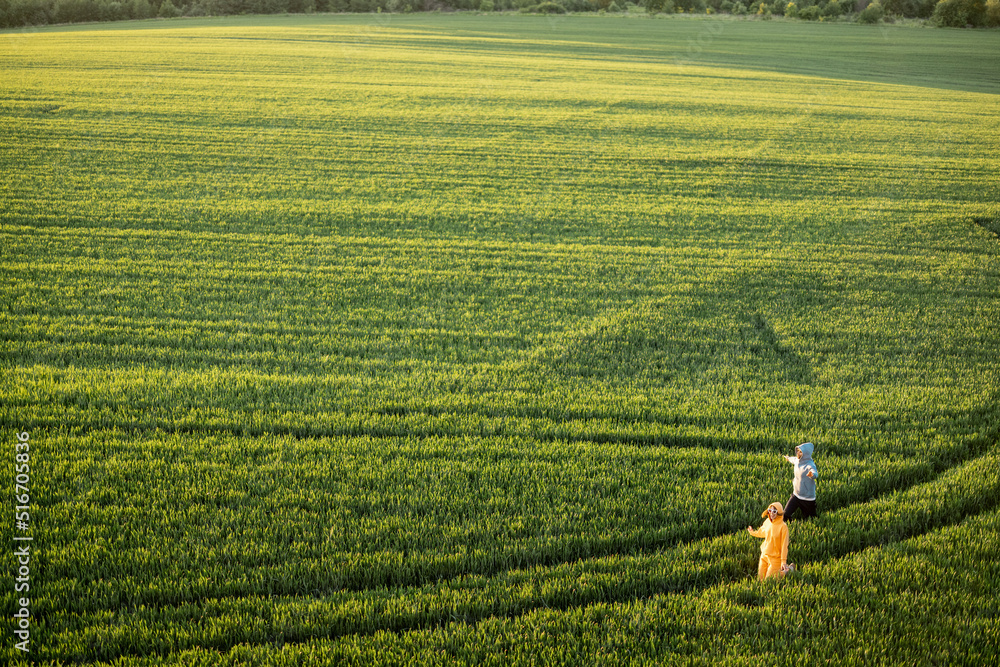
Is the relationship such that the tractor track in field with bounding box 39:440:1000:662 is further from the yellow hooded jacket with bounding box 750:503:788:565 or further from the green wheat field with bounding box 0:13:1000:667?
the yellow hooded jacket with bounding box 750:503:788:565

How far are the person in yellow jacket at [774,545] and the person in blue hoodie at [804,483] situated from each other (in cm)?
48

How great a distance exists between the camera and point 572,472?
673 centimetres

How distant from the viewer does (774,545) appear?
5.23m

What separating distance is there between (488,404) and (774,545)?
353cm

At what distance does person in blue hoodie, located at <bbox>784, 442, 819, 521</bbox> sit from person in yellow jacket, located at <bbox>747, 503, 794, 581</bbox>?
1.57 ft

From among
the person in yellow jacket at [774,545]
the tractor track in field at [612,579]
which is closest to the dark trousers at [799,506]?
the tractor track in field at [612,579]

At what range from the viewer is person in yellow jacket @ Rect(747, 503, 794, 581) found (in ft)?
17.0

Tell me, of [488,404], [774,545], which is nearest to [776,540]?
[774,545]

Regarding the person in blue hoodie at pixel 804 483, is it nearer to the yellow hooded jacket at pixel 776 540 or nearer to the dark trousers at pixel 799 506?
the dark trousers at pixel 799 506

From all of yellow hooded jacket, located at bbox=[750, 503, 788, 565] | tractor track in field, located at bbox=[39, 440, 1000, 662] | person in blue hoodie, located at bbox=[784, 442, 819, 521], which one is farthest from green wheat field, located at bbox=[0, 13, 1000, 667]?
person in blue hoodie, located at bbox=[784, 442, 819, 521]

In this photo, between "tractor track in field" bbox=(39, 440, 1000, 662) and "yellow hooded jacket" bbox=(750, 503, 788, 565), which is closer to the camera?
"tractor track in field" bbox=(39, 440, 1000, 662)

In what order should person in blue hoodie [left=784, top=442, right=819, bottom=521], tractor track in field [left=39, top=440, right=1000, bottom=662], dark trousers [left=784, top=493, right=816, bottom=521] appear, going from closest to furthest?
1. tractor track in field [left=39, top=440, right=1000, bottom=662]
2. person in blue hoodie [left=784, top=442, right=819, bottom=521]
3. dark trousers [left=784, top=493, right=816, bottom=521]

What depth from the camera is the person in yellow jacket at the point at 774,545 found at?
17.0ft

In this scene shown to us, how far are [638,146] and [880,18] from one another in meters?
80.5
